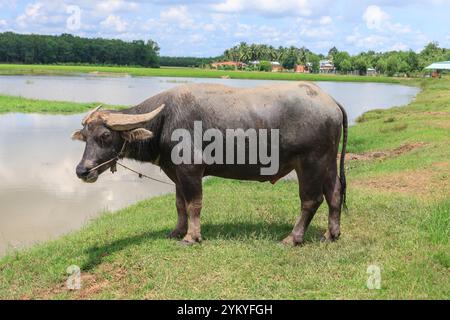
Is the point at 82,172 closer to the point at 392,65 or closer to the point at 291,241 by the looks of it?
the point at 291,241

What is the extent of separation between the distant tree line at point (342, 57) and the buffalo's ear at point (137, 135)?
94284mm

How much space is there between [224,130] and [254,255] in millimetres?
1251

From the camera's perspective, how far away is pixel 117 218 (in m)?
7.17

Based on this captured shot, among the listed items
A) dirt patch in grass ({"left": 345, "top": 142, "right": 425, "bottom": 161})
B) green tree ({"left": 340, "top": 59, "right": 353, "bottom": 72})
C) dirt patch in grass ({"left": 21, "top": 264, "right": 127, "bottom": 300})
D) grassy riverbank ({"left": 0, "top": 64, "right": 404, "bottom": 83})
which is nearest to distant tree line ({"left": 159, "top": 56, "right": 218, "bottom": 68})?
green tree ({"left": 340, "top": 59, "right": 353, "bottom": 72})

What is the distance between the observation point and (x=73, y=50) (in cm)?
9875

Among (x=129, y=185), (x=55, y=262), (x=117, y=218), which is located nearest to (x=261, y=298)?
(x=55, y=262)

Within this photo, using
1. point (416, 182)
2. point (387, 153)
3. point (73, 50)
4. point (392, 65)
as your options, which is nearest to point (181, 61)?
point (73, 50)

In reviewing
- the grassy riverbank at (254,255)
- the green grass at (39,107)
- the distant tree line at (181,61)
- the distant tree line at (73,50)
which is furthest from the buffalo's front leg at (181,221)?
the distant tree line at (181,61)

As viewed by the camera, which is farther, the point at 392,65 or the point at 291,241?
the point at 392,65

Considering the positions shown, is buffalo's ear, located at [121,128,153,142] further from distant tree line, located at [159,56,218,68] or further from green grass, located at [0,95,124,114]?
distant tree line, located at [159,56,218,68]

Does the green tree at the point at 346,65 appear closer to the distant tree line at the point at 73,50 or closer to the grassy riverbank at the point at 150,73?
the grassy riverbank at the point at 150,73

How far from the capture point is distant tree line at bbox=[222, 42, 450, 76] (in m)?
93.5

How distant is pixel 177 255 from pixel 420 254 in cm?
217
